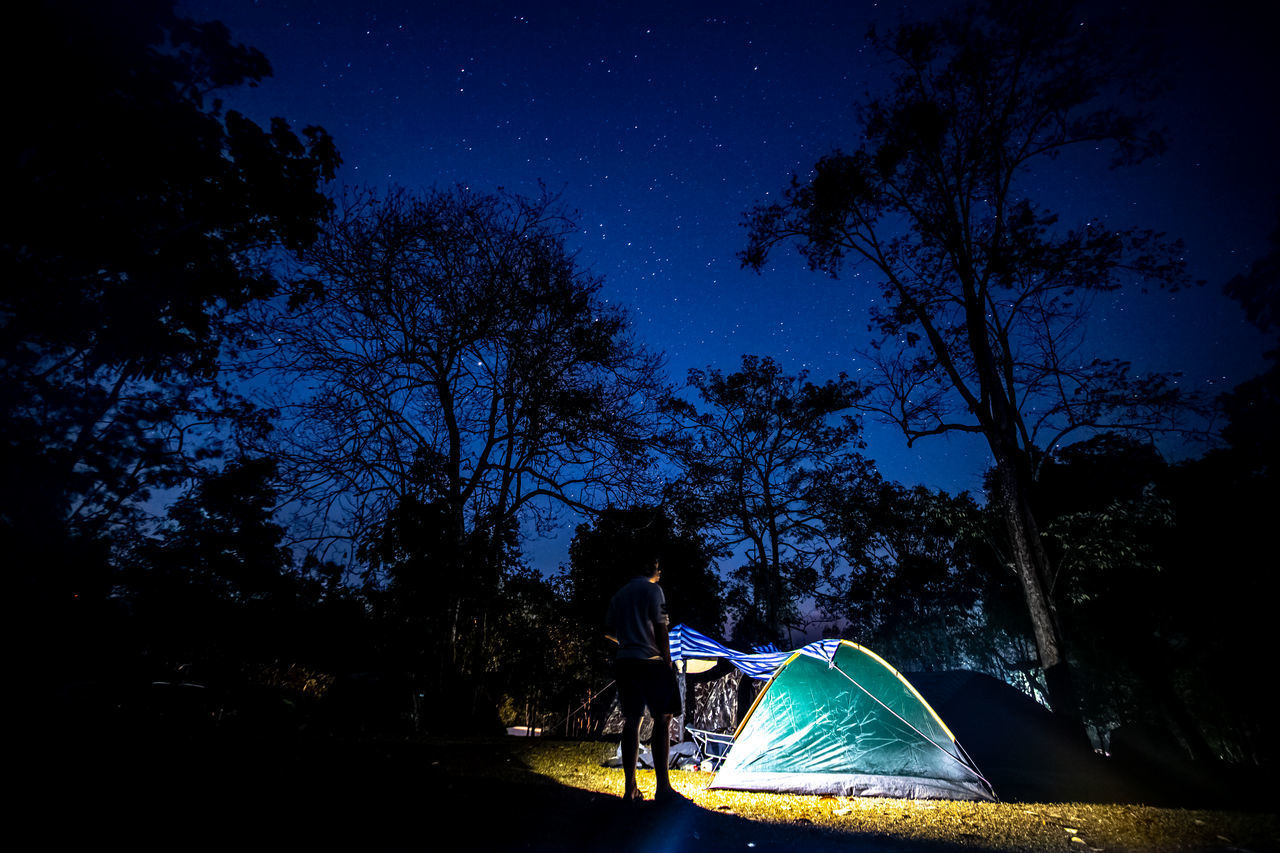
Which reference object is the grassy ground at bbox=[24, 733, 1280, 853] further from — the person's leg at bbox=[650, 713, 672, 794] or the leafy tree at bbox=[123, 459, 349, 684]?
the leafy tree at bbox=[123, 459, 349, 684]

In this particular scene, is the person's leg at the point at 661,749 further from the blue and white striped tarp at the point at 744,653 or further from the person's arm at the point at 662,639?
the blue and white striped tarp at the point at 744,653

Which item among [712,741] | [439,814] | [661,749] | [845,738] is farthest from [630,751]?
[712,741]

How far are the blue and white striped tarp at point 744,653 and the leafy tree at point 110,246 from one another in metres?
8.21

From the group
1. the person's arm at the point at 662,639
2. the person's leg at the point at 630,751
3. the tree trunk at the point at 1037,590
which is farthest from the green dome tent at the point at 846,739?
the tree trunk at the point at 1037,590

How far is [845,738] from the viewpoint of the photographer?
19.1ft

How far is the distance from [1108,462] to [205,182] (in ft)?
82.8

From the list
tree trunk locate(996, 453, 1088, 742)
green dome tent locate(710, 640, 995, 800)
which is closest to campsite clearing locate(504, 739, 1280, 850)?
green dome tent locate(710, 640, 995, 800)

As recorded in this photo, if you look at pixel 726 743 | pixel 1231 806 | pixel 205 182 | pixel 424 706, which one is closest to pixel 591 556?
pixel 424 706

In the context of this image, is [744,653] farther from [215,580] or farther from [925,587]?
[925,587]

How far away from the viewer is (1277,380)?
55.7 ft

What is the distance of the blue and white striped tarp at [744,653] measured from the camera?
6066 millimetres

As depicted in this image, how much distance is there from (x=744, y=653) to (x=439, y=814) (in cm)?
534

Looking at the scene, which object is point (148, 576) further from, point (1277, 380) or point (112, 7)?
point (1277, 380)

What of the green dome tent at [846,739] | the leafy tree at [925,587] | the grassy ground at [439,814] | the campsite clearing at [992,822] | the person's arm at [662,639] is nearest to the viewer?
the grassy ground at [439,814]
